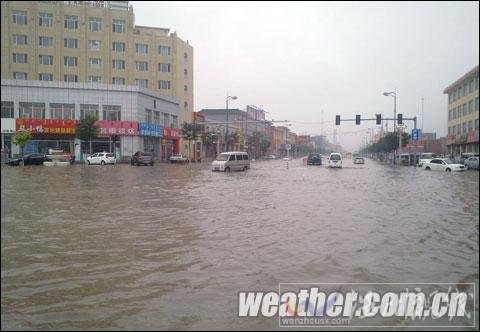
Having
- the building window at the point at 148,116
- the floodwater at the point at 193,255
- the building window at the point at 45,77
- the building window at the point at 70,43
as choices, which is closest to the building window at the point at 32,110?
the building window at the point at 45,77

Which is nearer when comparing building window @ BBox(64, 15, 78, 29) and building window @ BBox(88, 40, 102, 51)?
building window @ BBox(64, 15, 78, 29)

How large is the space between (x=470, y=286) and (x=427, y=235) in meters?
3.49

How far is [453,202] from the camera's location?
13.3 meters

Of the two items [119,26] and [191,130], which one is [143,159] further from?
[119,26]

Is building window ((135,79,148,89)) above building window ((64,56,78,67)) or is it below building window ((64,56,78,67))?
below

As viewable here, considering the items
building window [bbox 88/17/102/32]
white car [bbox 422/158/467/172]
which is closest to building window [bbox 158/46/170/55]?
building window [bbox 88/17/102/32]

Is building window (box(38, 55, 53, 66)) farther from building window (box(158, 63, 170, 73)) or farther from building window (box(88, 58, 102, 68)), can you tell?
building window (box(158, 63, 170, 73))

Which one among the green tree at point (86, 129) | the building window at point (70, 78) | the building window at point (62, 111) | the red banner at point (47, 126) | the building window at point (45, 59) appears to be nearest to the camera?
the green tree at point (86, 129)

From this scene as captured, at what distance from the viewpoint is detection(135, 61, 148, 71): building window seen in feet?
216

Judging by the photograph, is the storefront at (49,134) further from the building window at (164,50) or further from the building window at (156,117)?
the building window at (164,50)

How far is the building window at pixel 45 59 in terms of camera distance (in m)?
58.9

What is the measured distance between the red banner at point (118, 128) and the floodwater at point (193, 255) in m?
42.6

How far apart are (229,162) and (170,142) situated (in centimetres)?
3225

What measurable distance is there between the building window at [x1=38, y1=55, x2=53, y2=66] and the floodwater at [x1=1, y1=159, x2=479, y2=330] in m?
53.8
